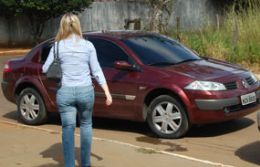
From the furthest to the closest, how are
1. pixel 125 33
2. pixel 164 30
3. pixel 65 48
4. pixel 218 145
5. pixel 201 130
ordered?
pixel 164 30 < pixel 125 33 < pixel 201 130 < pixel 218 145 < pixel 65 48

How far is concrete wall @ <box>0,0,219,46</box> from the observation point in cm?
2625

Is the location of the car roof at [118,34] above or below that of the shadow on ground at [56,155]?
above

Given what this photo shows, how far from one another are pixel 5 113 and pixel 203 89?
4465mm

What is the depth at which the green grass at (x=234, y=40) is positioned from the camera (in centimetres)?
1608

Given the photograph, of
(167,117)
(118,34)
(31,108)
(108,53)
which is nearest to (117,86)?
(108,53)

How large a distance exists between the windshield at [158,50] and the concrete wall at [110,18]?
13.9m

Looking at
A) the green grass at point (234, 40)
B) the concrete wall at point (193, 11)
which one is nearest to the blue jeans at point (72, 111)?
the green grass at point (234, 40)

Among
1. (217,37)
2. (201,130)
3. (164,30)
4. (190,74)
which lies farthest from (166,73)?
(164,30)

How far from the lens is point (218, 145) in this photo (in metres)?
8.59

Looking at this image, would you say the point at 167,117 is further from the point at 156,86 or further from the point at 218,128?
the point at 218,128

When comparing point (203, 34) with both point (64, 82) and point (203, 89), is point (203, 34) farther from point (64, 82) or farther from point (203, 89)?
point (64, 82)

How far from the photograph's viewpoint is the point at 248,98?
362 inches

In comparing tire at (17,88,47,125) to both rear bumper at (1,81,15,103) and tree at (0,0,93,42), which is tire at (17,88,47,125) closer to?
rear bumper at (1,81,15,103)

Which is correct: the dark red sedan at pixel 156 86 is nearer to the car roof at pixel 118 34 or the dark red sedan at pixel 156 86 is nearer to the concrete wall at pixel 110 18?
the car roof at pixel 118 34
